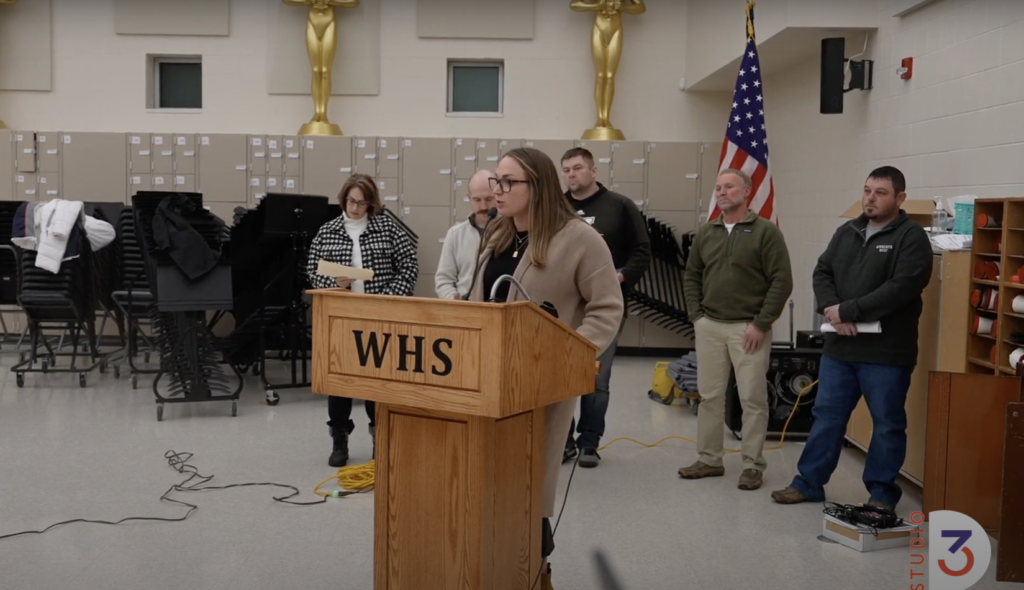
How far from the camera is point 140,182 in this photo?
362 inches

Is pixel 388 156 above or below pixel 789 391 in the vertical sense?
above

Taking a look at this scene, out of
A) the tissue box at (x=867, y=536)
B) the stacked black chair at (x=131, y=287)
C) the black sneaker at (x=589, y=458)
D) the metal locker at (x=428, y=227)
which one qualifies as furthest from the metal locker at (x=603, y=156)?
the tissue box at (x=867, y=536)

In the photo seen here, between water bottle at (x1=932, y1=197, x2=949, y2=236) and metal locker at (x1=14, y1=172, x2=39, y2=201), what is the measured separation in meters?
7.95

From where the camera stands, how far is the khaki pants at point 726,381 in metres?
4.45

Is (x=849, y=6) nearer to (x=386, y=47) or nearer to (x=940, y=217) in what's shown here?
(x=940, y=217)

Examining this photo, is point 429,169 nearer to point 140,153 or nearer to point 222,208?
point 222,208

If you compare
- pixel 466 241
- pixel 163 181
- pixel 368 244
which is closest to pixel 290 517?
pixel 466 241

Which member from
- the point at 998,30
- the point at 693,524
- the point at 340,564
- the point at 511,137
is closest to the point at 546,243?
the point at 340,564

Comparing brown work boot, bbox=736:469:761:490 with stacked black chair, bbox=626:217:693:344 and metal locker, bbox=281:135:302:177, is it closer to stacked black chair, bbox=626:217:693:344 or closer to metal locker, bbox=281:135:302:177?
stacked black chair, bbox=626:217:693:344

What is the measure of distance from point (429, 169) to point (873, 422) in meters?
5.77

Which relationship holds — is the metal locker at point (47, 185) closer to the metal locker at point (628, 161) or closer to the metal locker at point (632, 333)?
the metal locker at point (628, 161)

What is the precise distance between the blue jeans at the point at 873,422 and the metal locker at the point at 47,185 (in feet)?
25.0

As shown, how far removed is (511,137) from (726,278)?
569 cm

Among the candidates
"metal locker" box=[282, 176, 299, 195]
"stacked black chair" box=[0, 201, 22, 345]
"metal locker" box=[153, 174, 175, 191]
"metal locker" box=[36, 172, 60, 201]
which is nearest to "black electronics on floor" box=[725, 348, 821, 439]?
"metal locker" box=[282, 176, 299, 195]
